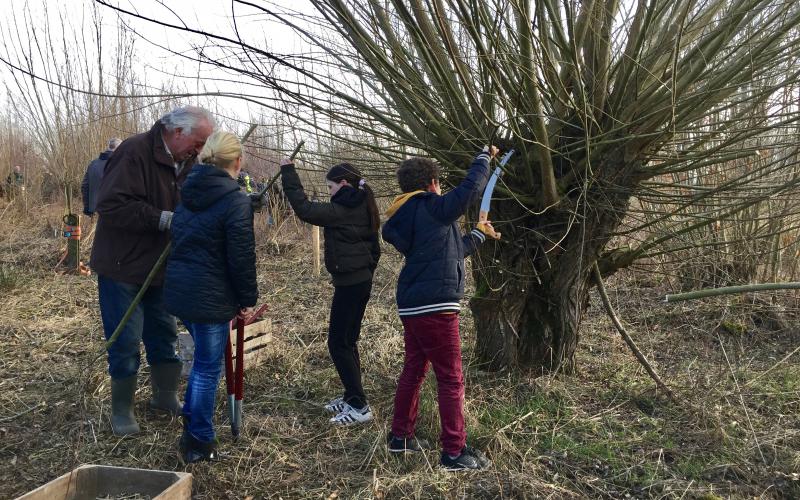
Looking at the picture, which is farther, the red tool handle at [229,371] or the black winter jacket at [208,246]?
the red tool handle at [229,371]

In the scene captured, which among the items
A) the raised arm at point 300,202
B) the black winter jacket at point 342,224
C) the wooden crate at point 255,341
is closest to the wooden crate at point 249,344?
the wooden crate at point 255,341

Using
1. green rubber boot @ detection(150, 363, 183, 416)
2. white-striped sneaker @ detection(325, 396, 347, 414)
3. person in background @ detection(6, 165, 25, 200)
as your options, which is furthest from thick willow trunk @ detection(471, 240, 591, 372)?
person in background @ detection(6, 165, 25, 200)

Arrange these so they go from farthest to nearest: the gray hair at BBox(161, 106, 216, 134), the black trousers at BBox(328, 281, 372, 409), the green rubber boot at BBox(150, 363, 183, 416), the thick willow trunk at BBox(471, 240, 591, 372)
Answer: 1. the thick willow trunk at BBox(471, 240, 591, 372)
2. the green rubber boot at BBox(150, 363, 183, 416)
3. the black trousers at BBox(328, 281, 372, 409)
4. the gray hair at BBox(161, 106, 216, 134)

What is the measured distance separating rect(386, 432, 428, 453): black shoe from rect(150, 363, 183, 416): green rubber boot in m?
1.37

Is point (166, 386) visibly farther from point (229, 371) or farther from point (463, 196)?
point (463, 196)

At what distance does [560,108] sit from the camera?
3.82 metres

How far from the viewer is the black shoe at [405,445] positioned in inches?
132

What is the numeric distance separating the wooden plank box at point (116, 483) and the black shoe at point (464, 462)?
1.22m

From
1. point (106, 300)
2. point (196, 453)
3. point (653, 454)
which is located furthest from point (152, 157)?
point (653, 454)

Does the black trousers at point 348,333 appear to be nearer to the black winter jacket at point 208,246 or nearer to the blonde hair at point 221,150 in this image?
the black winter jacket at point 208,246

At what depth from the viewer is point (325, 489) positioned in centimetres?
306

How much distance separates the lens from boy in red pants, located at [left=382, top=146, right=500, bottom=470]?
311cm

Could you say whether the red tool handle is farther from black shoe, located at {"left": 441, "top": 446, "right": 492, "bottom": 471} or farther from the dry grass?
black shoe, located at {"left": 441, "top": 446, "right": 492, "bottom": 471}

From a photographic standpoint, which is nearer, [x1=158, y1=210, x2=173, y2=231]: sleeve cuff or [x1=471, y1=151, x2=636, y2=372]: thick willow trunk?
[x1=158, y1=210, x2=173, y2=231]: sleeve cuff
